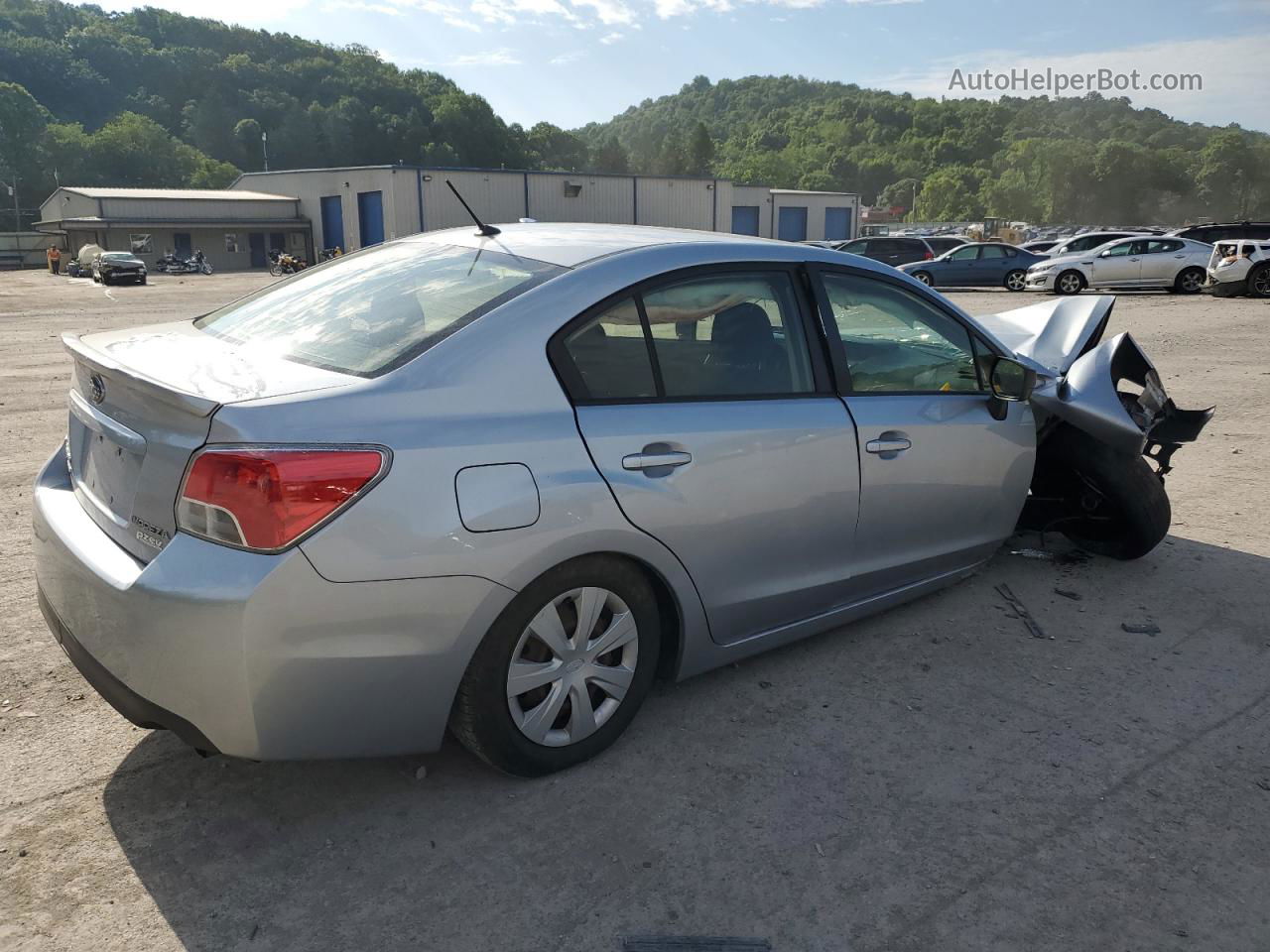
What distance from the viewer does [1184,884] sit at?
261cm

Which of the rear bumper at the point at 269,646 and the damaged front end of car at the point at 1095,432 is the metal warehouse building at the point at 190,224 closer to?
the damaged front end of car at the point at 1095,432

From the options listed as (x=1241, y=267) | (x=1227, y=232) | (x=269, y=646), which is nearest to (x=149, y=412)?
(x=269, y=646)

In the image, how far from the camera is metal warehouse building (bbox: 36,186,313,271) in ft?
194

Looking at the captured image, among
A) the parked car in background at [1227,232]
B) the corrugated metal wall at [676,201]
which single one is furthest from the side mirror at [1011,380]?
the corrugated metal wall at [676,201]

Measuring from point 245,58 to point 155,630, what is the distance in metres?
160

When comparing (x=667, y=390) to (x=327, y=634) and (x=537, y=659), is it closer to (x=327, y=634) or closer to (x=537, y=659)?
(x=537, y=659)

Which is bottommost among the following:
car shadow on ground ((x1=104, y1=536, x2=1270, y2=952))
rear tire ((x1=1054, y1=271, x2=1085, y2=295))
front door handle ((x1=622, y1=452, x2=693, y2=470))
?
car shadow on ground ((x1=104, y1=536, x2=1270, y2=952))

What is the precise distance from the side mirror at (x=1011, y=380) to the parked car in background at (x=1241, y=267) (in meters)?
22.2

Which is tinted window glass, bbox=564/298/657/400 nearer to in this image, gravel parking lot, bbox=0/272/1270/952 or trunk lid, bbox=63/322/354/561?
trunk lid, bbox=63/322/354/561

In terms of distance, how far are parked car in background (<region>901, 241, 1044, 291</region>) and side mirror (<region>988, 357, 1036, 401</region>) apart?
24794mm

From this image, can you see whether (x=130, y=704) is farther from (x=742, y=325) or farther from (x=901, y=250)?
(x=901, y=250)

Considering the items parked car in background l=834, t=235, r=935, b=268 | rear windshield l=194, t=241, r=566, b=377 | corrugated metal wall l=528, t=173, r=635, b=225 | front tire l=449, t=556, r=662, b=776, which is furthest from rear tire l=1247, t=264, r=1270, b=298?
corrugated metal wall l=528, t=173, r=635, b=225

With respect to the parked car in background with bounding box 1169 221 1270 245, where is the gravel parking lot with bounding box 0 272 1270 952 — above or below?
below

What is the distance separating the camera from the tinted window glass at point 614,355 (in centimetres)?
298
